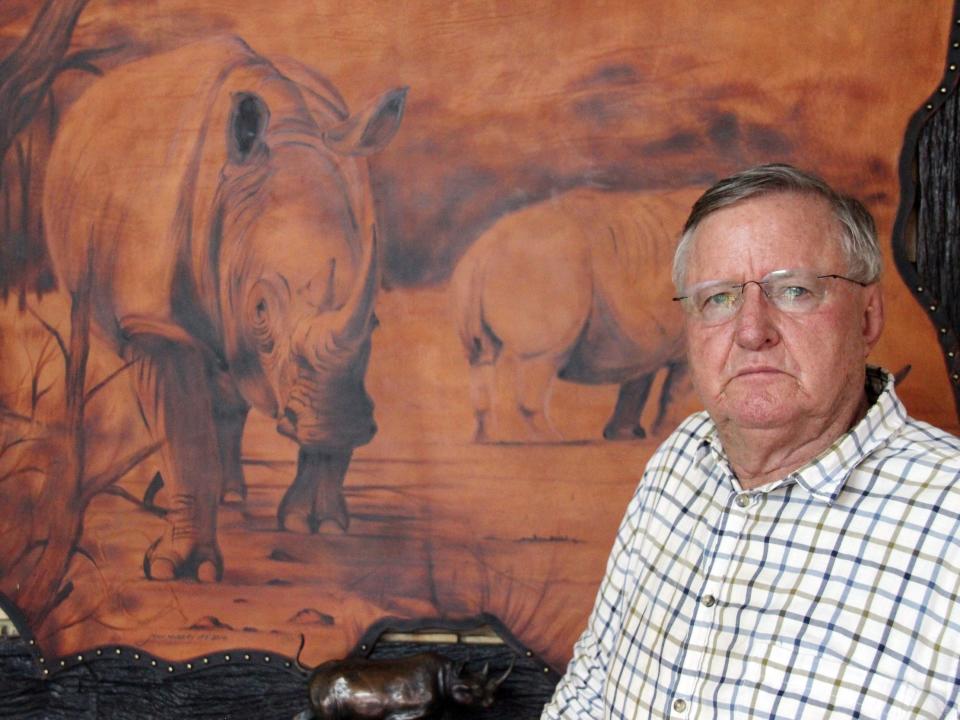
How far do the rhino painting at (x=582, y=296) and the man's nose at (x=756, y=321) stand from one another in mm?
579

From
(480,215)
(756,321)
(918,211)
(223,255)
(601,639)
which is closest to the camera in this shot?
(756,321)

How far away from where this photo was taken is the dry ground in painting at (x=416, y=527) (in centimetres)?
207

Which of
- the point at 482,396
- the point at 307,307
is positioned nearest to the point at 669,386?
the point at 482,396

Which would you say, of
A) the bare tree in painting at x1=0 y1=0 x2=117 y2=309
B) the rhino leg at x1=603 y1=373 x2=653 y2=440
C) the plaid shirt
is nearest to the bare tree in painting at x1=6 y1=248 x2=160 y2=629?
the bare tree in painting at x1=0 y1=0 x2=117 y2=309

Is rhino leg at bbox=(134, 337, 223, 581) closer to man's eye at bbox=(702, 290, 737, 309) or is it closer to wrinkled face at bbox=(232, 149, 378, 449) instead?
wrinkled face at bbox=(232, 149, 378, 449)

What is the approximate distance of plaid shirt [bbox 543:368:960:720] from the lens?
128cm

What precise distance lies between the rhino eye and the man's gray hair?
1.10 m

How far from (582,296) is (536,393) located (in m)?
0.23

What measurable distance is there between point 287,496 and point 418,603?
378 mm

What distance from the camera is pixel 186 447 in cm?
218

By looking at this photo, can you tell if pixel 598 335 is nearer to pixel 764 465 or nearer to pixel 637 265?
pixel 637 265

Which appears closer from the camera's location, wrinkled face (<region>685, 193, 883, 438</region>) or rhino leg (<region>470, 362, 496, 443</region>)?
wrinkled face (<region>685, 193, 883, 438</region>)

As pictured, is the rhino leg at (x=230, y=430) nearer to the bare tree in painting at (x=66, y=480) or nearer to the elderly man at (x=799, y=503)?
the bare tree in painting at (x=66, y=480)
